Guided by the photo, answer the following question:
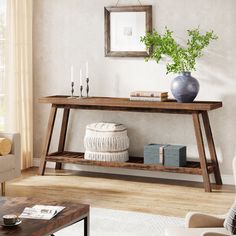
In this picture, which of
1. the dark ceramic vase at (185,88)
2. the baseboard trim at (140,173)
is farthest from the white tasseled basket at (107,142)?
the dark ceramic vase at (185,88)

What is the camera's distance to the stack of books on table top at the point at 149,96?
6023 mm

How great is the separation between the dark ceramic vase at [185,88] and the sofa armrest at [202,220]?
2602 mm

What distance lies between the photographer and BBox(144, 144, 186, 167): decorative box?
604 centimetres

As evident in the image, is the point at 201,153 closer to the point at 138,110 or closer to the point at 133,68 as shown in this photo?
the point at 138,110

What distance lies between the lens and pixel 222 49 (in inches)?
242

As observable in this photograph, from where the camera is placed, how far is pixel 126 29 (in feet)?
21.3

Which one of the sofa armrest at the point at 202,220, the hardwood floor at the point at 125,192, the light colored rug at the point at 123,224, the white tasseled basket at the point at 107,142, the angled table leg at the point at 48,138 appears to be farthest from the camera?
the angled table leg at the point at 48,138

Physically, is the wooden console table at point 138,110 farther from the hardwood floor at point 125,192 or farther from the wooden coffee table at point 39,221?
the wooden coffee table at point 39,221

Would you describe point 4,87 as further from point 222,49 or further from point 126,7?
point 222,49

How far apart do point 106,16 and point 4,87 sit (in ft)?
4.50

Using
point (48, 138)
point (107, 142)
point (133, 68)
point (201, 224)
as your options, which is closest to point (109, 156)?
point (107, 142)

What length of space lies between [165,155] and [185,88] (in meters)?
0.71

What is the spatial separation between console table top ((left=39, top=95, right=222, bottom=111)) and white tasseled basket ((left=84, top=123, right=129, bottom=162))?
9.1 inches

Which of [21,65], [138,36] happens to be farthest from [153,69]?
[21,65]
